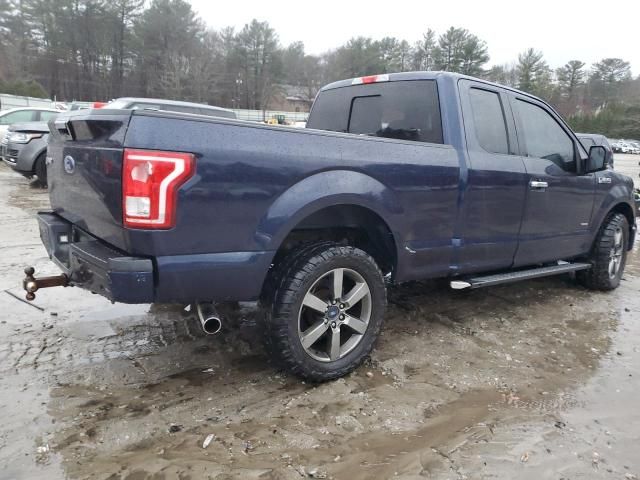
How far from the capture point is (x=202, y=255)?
253cm

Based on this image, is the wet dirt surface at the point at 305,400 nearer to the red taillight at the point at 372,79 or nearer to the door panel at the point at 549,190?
the door panel at the point at 549,190

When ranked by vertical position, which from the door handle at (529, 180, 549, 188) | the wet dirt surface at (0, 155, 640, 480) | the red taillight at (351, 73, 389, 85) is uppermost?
the red taillight at (351, 73, 389, 85)

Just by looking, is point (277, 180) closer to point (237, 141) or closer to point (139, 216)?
point (237, 141)

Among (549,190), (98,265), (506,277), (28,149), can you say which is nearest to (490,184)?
(506,277)

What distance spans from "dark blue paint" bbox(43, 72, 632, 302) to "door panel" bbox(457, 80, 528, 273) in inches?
0.5

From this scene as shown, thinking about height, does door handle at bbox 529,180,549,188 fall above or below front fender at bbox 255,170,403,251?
above

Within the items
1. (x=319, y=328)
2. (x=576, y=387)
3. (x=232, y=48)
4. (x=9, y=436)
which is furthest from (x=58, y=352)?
(x=232, y=48)

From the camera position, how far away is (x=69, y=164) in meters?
2.88

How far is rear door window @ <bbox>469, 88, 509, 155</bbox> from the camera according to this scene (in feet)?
12.7

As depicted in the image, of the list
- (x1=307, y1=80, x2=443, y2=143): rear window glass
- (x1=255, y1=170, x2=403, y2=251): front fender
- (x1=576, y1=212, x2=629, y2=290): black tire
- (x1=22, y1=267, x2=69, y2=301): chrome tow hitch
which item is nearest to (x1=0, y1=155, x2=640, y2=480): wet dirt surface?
(x1=22, y1=267, x2=69, y2=301): chrome tow hitch

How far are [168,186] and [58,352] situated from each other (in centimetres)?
174

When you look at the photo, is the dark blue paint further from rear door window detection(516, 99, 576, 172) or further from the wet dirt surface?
the wet dirt surface

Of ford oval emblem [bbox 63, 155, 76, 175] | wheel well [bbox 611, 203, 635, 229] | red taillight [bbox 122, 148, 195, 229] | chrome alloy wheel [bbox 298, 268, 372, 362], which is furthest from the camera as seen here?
wheel well [bbox 611, 203, 635, 229]

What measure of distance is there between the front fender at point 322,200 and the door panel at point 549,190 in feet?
5.35
